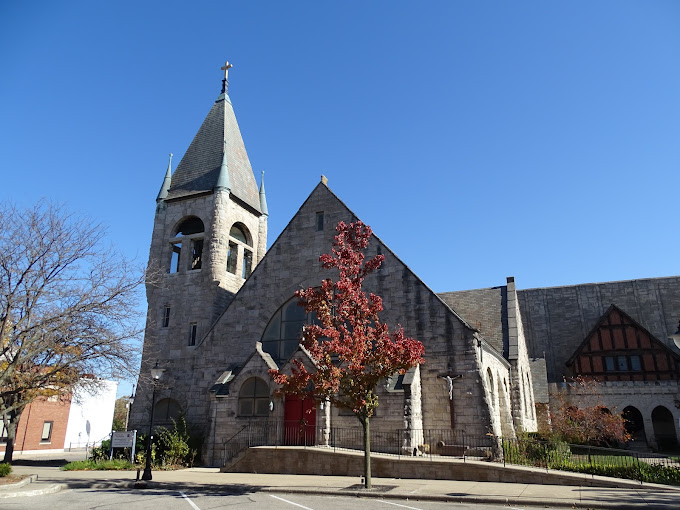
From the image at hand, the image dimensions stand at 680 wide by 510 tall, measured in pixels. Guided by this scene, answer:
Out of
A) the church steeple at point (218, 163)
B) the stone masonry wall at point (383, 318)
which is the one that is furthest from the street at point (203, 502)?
the church steeple at point (218, 163)

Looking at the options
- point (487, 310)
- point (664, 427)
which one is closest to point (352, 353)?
A: point (487, 310)

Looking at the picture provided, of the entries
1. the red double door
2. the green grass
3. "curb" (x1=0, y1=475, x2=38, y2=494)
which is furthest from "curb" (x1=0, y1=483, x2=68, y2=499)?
the red double door

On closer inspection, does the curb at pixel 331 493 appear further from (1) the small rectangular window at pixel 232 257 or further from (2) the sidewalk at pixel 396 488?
(1) the small rectangular window at pixel 232 257

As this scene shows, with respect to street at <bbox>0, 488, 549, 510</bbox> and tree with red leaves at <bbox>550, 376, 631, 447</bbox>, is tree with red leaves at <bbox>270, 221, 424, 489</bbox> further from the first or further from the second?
tree with red leaves at <bbox>550, 376, 631, 447</bbox>

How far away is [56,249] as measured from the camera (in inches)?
703

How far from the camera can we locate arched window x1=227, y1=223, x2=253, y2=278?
97.8ft

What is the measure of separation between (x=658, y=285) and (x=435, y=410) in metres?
34.7

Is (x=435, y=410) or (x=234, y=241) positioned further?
(x=234, y=241)

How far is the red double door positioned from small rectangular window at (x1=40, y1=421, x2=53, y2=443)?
3018 cm

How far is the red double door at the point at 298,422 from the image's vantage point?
20891mm

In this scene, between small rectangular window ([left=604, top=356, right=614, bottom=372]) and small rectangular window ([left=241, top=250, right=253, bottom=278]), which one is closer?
small rectangular window ([left=241, top=250, right=253, bottom=278])

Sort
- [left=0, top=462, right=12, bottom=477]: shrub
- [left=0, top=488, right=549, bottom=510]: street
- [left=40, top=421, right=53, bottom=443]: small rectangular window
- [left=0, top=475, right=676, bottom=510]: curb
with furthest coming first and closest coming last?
[left=40, top=421, right=53, bottom=443]: small rectangular window, [left=0, top=462, right=12, bottom=477]: shrub, [left=0, top=488, right=549, bottom=510]: street, [left=0, top=475, right=676, bottom=510]: curb

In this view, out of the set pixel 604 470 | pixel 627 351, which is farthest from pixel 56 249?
pixel 627 351

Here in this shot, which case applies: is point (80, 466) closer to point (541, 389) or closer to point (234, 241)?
point (234, 241)
